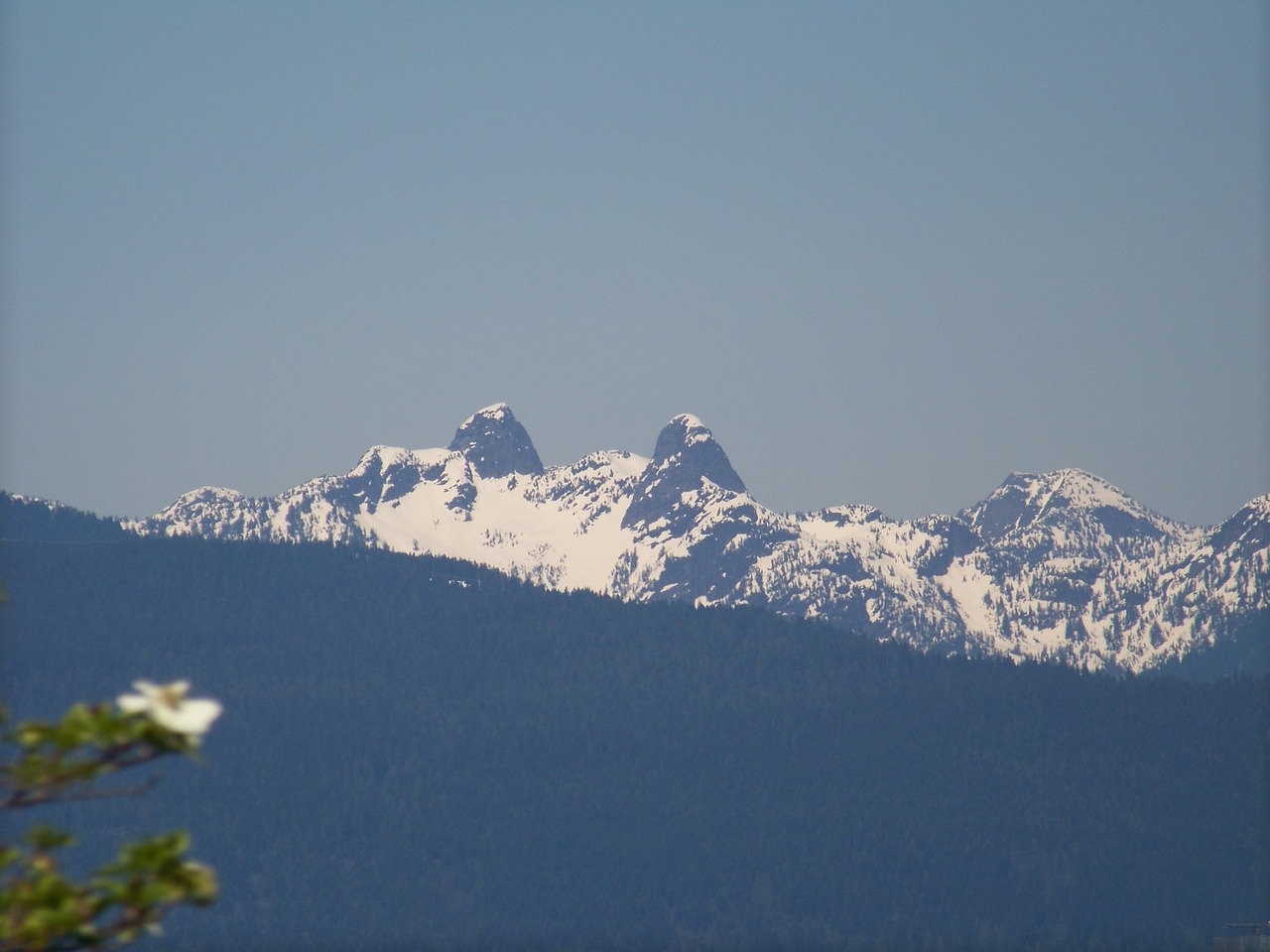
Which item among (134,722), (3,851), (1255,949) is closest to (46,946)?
(3,851)

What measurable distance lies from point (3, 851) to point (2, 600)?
4.75 feet

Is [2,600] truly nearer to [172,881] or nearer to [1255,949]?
[172,881]

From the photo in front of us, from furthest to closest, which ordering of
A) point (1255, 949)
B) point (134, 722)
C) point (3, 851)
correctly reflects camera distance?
1. point (1255, 949)
2. point (3, 851)
3. point (134, 722)

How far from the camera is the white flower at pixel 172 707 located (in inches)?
352

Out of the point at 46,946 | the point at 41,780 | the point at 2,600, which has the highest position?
the point at 2,600

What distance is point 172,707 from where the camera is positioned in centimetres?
914

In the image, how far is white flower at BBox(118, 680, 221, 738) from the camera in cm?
895

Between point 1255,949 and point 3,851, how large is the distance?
188774 millimetres

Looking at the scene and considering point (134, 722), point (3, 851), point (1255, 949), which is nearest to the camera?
point (134, 722)

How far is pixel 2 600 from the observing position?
407 inches

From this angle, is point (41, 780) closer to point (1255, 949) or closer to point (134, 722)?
point (134, 722)

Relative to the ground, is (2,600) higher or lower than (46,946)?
higher

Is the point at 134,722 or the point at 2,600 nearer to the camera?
the point at 134,722

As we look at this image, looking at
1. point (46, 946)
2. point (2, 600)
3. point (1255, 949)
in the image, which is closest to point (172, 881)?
point (46, 946)
